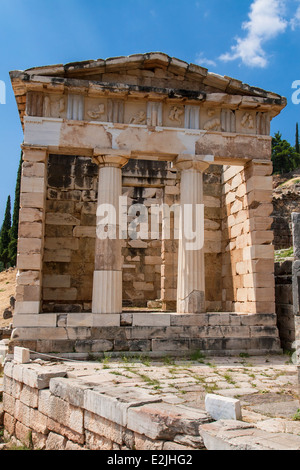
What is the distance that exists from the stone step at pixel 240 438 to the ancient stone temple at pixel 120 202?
640 cm

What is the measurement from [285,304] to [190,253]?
3.03 metres

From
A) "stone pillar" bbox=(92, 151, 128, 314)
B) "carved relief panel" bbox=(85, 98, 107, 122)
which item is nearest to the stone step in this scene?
"stone pillar" bbox=(92, 151, 128, 314)

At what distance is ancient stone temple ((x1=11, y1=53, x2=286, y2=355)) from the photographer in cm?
1110

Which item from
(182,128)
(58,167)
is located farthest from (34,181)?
(182,128)

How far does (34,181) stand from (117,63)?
3.60 m

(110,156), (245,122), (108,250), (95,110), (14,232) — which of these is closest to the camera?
(108,250)

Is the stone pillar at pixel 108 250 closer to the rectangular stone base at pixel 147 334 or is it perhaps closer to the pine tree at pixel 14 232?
the rectangular stone base at pixel 147 334

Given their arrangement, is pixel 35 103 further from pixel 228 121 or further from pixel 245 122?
pixel 245 122

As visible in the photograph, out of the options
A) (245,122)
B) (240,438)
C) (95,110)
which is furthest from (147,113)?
(240,438)

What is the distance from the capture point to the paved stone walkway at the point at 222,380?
577 centimetres

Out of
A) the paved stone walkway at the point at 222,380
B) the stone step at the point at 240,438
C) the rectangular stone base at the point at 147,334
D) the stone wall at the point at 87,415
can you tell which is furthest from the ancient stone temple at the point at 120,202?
the stone step at the point at 240,438

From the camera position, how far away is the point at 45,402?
24.9 feet

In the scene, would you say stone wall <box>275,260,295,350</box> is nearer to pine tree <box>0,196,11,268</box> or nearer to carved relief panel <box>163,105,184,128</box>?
carved relief panel <box>163,105,184,128</box>

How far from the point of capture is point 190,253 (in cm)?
1183
